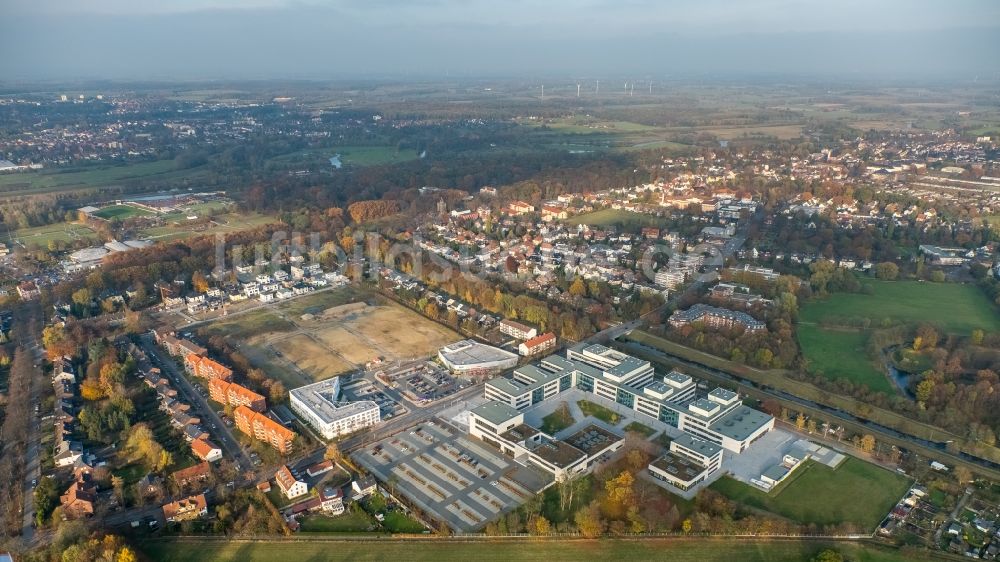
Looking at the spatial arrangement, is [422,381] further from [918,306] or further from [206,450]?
[918,306]

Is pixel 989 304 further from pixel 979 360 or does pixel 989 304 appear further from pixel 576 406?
pixel 576 406

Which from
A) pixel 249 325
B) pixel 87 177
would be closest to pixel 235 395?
pixel 249 325

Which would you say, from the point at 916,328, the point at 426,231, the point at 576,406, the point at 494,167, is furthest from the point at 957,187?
the point at 576,406

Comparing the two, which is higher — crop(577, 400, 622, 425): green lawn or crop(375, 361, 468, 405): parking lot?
crop(375, 361, 468, 405): parking lot

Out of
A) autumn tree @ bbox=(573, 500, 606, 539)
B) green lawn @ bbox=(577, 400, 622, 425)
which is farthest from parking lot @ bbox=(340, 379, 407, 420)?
autumn tree @ bbox=(573, 500, 606, 539)

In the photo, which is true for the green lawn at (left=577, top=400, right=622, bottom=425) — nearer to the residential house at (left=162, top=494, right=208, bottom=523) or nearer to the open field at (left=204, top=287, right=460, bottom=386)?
the open field at (left=204, top=287, right=460, bottom=386)
